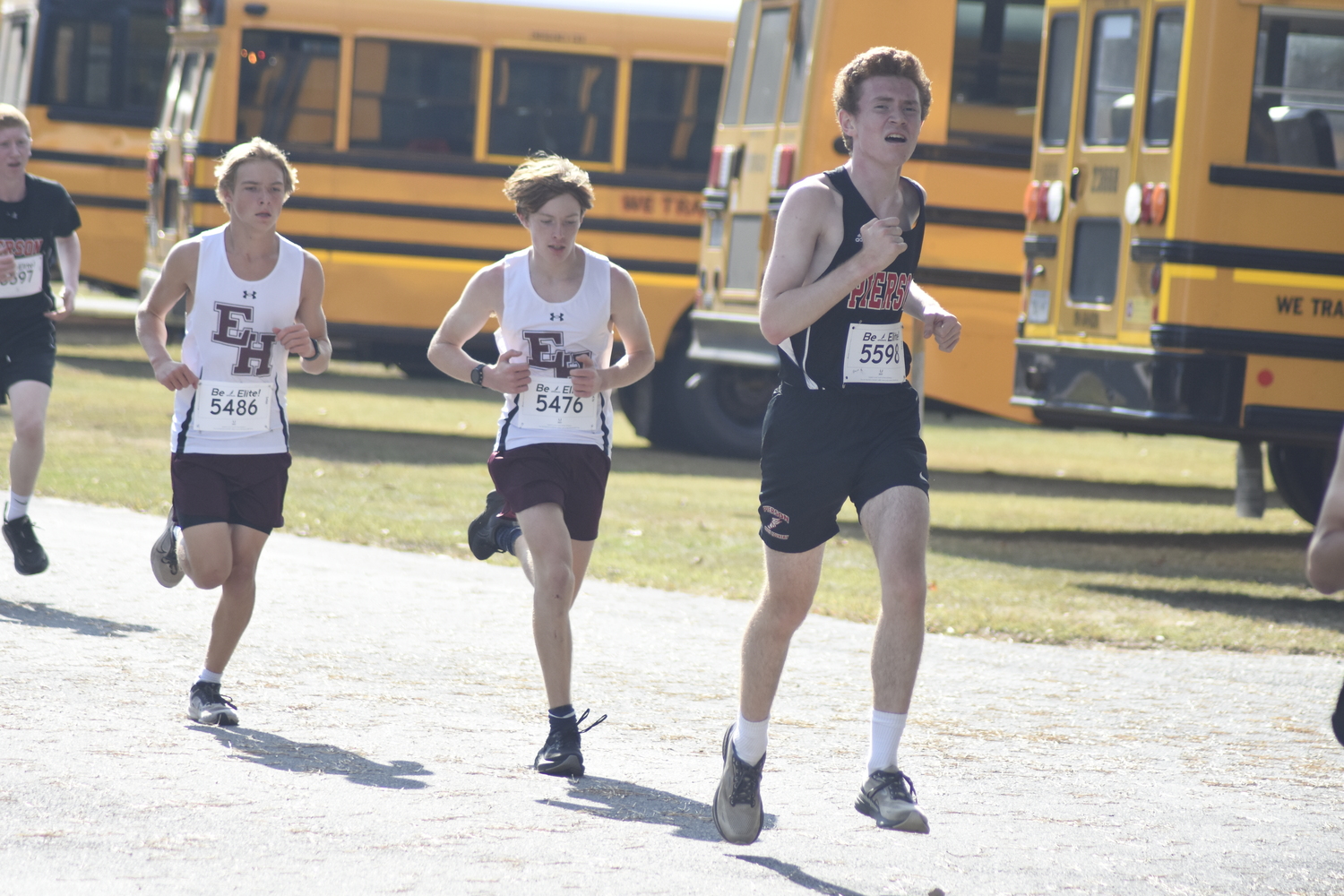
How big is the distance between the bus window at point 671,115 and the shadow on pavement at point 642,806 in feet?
35.3

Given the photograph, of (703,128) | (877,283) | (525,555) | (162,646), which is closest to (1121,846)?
(877,283)

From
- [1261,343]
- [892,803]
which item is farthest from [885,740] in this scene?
[1261,343]

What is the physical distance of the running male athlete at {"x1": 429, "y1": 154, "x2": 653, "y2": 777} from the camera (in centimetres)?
548

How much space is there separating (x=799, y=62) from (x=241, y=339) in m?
7.32

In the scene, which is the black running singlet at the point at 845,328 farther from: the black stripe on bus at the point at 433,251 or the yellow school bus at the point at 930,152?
the black stripe on bus at the point at 433,251

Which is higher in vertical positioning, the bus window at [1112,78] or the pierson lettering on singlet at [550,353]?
the bus window at [1112,78]

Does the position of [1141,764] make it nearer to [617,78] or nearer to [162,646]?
[162,646]


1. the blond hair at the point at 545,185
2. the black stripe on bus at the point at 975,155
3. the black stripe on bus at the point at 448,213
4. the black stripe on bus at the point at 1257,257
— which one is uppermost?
the black stripe on bus at the point at 975,155

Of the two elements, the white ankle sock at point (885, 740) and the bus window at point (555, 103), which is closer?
the white ankle sock at point (885, 740)

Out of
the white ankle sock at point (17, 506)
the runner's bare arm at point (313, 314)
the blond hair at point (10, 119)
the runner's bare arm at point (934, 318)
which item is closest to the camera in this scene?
the runner's bare arm at point (934, 318)

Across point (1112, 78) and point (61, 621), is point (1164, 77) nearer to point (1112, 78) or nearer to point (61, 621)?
point (1112, 78)

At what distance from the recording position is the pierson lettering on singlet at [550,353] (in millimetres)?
5660

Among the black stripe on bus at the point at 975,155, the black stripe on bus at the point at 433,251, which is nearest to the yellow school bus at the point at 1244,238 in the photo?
the black stripe on bus at the point at 975,155

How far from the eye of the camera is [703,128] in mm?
15609
